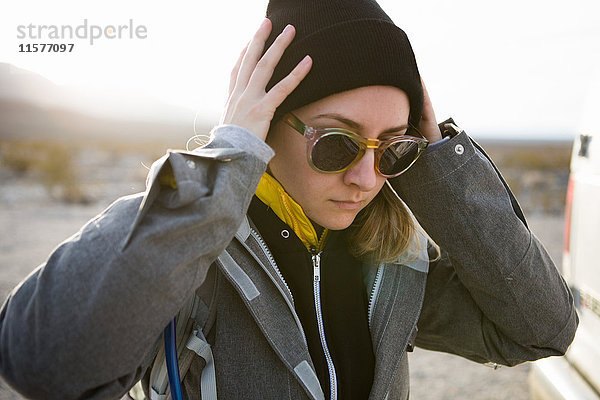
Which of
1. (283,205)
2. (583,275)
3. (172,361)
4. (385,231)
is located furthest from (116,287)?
(583,275)

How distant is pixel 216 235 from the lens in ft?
4.12

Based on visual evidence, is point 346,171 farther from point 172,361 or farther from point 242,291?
point 172,361

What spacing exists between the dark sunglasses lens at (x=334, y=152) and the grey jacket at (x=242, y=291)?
186 mm

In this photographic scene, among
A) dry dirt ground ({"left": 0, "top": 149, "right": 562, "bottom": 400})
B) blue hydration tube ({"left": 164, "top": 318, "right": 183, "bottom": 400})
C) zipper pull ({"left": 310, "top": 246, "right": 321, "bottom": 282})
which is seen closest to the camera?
blue hydration tube ({"left": 164, "top": 318, "right": 183, "bottom": 400})

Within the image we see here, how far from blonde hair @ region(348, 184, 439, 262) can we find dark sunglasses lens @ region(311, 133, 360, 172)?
0.38 metres

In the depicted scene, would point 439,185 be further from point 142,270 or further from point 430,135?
point 142,270

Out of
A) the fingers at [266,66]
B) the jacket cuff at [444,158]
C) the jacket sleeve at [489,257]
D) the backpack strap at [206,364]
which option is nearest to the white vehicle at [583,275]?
the jacket sleeve at [489,257]

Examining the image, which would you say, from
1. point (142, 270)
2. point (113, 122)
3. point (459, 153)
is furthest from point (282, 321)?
point (113, 122)

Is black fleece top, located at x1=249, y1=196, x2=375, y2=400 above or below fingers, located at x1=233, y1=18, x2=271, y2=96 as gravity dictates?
below

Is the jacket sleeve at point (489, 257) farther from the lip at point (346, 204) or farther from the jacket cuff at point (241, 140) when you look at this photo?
the jacket cuff at point (241, 140)

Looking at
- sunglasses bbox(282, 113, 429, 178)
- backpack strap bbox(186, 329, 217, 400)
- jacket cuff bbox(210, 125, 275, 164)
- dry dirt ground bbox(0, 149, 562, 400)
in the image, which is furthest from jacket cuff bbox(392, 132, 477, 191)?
dry dirt ground bbox(0, 149, 562, 400)

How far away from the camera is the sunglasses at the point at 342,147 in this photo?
58.6 inches

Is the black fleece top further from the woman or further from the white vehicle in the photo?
the white vehicle

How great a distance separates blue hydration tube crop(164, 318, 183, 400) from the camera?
4.39 feet
